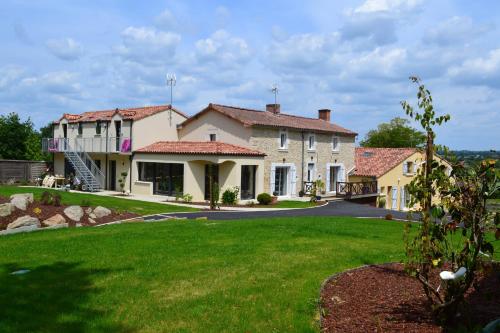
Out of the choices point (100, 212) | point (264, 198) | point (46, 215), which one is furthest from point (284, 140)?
point (46, 215)

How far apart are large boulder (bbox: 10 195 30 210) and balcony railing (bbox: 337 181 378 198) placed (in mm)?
24973

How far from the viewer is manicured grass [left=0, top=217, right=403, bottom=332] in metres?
6.64

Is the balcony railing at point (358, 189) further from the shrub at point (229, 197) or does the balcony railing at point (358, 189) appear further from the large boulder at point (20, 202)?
A: the large boulder at point (20, 202)

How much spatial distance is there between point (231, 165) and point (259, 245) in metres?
19.6

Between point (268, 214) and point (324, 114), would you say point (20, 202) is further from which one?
point (324, 114)

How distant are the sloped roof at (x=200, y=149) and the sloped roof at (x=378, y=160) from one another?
12.1m

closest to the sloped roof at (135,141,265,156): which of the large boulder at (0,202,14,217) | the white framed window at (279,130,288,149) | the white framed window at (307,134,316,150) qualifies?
the white framed window at (279,130,288,149)

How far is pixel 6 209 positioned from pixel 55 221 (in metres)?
1.57

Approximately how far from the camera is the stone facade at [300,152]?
1312 inches

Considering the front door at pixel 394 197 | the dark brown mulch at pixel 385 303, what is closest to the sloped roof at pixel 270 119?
the front door at pixel 394 197

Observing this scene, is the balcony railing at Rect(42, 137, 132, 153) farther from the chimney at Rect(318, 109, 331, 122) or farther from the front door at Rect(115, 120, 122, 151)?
the chimney at Rect(318, 109, 331, 122)

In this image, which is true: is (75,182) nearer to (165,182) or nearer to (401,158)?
(165,182)

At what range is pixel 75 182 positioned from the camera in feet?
121

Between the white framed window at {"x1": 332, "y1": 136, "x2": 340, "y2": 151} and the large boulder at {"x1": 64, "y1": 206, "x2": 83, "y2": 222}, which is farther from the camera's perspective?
the white framed window at {"x1": 332, "y1": 136, "x2": 340, "y2": 151}
